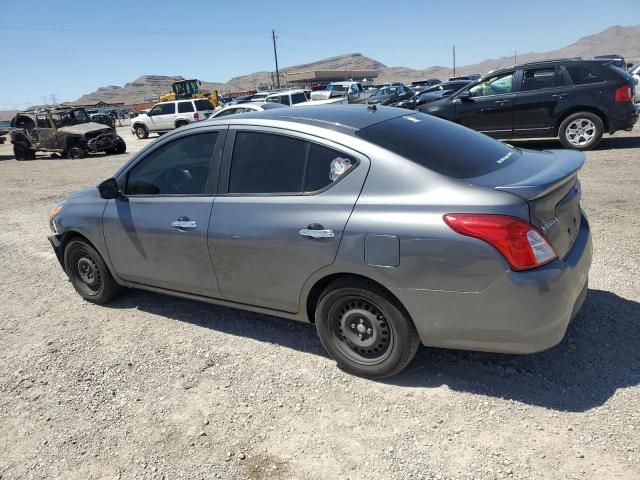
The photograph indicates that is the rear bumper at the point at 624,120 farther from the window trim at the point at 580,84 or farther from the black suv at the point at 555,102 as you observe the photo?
the window trim at the point at 580,84

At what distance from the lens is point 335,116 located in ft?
11.2

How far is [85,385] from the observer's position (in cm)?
342

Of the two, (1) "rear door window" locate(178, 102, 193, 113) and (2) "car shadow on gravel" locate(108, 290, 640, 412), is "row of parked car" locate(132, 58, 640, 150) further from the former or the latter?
(1) "rear door window" locate(178, 102, 193, 113)

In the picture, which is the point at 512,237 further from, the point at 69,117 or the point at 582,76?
the point at 69,117

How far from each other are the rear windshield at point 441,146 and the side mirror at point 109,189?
2.17 meters

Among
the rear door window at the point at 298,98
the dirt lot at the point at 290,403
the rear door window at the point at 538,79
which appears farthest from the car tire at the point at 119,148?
the dirt lot at the point at 290,403

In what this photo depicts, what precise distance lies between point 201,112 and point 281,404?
22.7m

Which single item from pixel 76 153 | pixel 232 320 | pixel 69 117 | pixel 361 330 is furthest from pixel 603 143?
pixel 69 117

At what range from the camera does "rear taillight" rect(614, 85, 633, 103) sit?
935 cm

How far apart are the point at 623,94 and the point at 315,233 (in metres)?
9.02

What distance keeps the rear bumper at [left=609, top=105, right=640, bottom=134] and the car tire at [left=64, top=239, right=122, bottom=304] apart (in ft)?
30.8

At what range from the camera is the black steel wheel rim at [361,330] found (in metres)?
3.00

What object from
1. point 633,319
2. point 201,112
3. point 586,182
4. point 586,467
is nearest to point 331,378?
point 586,467

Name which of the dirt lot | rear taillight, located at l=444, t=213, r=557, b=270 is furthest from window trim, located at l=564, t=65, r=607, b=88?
rear taillight, located at l=444, t=213, r=557, b=270
